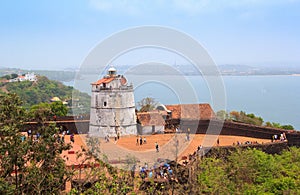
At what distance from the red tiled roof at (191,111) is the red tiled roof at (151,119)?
66.6 inches

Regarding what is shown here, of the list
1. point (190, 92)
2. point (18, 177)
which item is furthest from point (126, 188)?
point (190, 92)

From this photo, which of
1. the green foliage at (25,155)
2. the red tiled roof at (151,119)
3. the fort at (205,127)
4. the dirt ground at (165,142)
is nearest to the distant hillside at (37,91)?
the fort at (205,127)

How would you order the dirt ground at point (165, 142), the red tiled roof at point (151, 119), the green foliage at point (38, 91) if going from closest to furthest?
the dirt ground at point (165, 142) → the red tiled roof at point (151, 119) → the green foliage at point (38, 91)

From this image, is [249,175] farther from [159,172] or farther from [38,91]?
[38,91]

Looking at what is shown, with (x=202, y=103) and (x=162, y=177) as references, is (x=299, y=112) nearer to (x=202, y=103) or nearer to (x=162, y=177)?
(x=202, y=103)

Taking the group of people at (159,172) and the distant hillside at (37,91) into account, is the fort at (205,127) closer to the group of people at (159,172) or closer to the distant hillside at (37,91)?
the group of people at (159,172)

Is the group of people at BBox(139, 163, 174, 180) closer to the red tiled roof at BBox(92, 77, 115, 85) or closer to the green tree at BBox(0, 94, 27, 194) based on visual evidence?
the green tree at BBox(0, 94, 27, 194)

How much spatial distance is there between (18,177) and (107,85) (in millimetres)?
15510

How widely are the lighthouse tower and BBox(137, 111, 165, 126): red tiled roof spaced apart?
4.59 ft

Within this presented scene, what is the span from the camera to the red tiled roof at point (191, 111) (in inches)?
1087

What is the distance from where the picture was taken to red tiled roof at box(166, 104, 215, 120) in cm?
2762

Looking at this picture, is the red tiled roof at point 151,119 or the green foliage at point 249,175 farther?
the red tiled roof at point 151,119

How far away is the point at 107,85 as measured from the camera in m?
24.3

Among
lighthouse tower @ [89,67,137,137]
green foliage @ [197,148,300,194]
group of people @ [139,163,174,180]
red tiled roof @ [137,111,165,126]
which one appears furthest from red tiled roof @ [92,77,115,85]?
group of people @ [139,163,174,180]
